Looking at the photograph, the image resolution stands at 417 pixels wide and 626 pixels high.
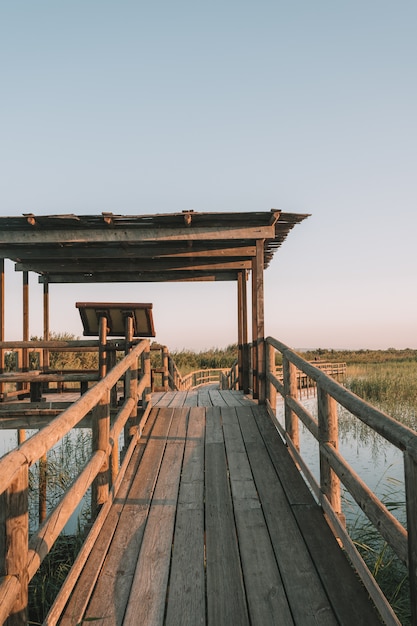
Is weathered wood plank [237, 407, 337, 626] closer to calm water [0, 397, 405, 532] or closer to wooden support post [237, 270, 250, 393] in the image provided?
calm water [0, 397, 405, 532]

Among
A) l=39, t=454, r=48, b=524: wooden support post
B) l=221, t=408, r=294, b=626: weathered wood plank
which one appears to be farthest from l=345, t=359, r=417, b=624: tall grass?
l=39, t=454, r=48, b=524: wooden support post

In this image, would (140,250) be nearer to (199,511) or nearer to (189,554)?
(199,511)

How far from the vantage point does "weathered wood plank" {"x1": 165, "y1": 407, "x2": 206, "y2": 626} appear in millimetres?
2090

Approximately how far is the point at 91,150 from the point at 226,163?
311 centimetres

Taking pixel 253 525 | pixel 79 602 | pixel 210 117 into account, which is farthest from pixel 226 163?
Result: pixel 79 602

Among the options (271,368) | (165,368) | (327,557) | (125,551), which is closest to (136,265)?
(165,368)

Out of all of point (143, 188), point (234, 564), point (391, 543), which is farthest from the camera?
point (143, 188)

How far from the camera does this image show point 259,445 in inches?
185

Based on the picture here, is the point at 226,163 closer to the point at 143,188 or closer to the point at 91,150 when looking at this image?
the point at 143,188

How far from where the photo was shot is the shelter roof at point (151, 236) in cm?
677

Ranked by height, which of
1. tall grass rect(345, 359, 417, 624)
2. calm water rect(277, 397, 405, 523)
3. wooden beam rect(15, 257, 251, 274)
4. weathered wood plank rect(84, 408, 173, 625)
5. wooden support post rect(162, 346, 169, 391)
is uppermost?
wooden beam rect(15, 257, 251, 274)

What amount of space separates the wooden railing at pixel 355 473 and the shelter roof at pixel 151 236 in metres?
3.15

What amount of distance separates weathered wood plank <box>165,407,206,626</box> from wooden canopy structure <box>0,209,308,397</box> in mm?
3020

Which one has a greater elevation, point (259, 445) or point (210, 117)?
point (210, 117)
